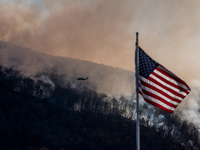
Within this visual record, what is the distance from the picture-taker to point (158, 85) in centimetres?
1667

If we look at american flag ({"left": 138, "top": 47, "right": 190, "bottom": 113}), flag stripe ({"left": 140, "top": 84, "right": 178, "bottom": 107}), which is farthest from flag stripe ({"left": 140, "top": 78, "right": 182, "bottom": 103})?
flag stripe ({"left": 140, "top": 84, "right": 178, "bottom": 107})

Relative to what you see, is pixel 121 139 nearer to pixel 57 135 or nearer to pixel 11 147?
pixel 57 135

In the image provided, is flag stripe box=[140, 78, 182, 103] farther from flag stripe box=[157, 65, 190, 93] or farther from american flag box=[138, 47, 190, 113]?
flag stripe box=[157, 65, 190, 93]

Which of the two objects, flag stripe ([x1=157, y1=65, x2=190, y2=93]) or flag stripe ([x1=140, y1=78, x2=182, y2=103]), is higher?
flag stripe ([x1=157, y1=65, x2=190, y2=93])

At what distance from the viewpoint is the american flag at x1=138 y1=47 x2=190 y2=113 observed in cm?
1641

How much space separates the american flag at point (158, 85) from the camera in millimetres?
16406

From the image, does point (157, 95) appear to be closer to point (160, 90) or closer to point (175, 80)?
point (160, 90)

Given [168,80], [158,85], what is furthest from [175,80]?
[158,85]

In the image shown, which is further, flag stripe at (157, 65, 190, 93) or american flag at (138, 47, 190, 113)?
flag stripe at (157, 65, 190, 93)

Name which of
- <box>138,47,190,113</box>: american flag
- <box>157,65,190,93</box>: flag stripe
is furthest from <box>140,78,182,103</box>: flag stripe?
<box>157,65,190,93</box>: flag stripe

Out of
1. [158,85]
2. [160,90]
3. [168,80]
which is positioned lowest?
[160,90]

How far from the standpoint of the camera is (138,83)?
1627 cm

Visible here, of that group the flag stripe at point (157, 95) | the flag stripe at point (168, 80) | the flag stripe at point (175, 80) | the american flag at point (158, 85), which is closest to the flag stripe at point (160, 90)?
the american flag at point (158, 85)

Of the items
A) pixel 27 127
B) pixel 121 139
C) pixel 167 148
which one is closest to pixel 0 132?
pixel 27 127
